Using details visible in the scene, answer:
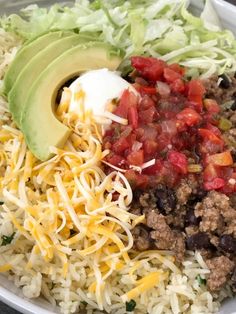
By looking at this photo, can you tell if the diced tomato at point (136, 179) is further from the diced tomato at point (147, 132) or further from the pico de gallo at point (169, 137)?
the diced tomato at point (147, 132)

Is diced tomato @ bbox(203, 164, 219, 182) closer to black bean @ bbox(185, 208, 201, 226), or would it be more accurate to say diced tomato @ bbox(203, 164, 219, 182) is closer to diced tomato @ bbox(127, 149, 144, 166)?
black bean @ bbox(185, 208, 201, 226)

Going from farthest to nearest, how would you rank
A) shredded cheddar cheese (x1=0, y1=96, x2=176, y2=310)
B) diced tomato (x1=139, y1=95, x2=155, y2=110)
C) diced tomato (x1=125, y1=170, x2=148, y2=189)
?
diced tomato (x1=139, y1=95, x2=155, y2=110) < diced tomato (x1=125, y1=170, x2=148, y2=189) < shredded cheddar cheese (x1=0, y1=96, x2=176, y2=310)

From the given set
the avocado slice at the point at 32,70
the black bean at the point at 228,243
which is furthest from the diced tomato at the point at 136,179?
the avocado slice at the point at 32,70

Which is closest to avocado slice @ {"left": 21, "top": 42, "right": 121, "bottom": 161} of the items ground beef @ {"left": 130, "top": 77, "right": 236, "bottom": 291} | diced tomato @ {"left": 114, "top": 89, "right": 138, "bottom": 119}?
diced tomato @ {"left": 114, "top": 89, "right": 138, "bottom": 119}

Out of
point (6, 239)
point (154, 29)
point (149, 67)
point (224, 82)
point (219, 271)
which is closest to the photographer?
point (219, 271)

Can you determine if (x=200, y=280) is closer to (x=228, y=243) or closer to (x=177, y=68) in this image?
(x=228, y=243)

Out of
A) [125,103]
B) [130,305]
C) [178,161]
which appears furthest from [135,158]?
[130,305]
